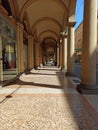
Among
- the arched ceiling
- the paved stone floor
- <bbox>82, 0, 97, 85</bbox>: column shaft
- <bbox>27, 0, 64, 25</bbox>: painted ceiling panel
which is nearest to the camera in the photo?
the paved stone floor

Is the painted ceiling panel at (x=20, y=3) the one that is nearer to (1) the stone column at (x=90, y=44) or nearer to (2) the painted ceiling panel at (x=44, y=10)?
(2) the painted ceiling panel at (x=44, y=10)

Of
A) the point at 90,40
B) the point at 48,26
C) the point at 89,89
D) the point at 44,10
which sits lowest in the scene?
the point at 89,89

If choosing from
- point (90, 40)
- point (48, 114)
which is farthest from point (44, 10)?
point (48, 114)

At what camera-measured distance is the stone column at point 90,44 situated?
5438mm

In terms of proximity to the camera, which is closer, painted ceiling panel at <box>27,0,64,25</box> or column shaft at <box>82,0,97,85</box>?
column shaft at <box>82,0,97,85</box>

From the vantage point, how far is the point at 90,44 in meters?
5.54

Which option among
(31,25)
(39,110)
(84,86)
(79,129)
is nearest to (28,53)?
(31,25)

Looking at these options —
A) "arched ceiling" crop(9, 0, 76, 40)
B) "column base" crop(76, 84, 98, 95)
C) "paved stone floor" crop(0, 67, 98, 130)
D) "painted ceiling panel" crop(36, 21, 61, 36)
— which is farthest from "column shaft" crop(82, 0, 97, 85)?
"painted ceiling panel" crop(36, 21, 61, 36)

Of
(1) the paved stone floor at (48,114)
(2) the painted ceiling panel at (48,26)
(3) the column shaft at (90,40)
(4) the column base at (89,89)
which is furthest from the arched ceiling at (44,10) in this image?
(1) the paved stone floor at (48,114)

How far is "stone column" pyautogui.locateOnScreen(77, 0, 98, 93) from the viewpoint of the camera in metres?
5.44

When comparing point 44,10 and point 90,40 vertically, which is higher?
point 44,10

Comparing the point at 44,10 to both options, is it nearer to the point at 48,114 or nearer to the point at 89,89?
the point at 89,89

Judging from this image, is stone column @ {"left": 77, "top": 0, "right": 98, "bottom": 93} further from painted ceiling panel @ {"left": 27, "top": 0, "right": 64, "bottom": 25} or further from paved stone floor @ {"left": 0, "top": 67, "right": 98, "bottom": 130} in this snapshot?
painted ceiling panel @ {"left": 27, "top": 0, "right": 64, "bottom": 25}

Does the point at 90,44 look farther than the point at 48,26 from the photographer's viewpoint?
No
